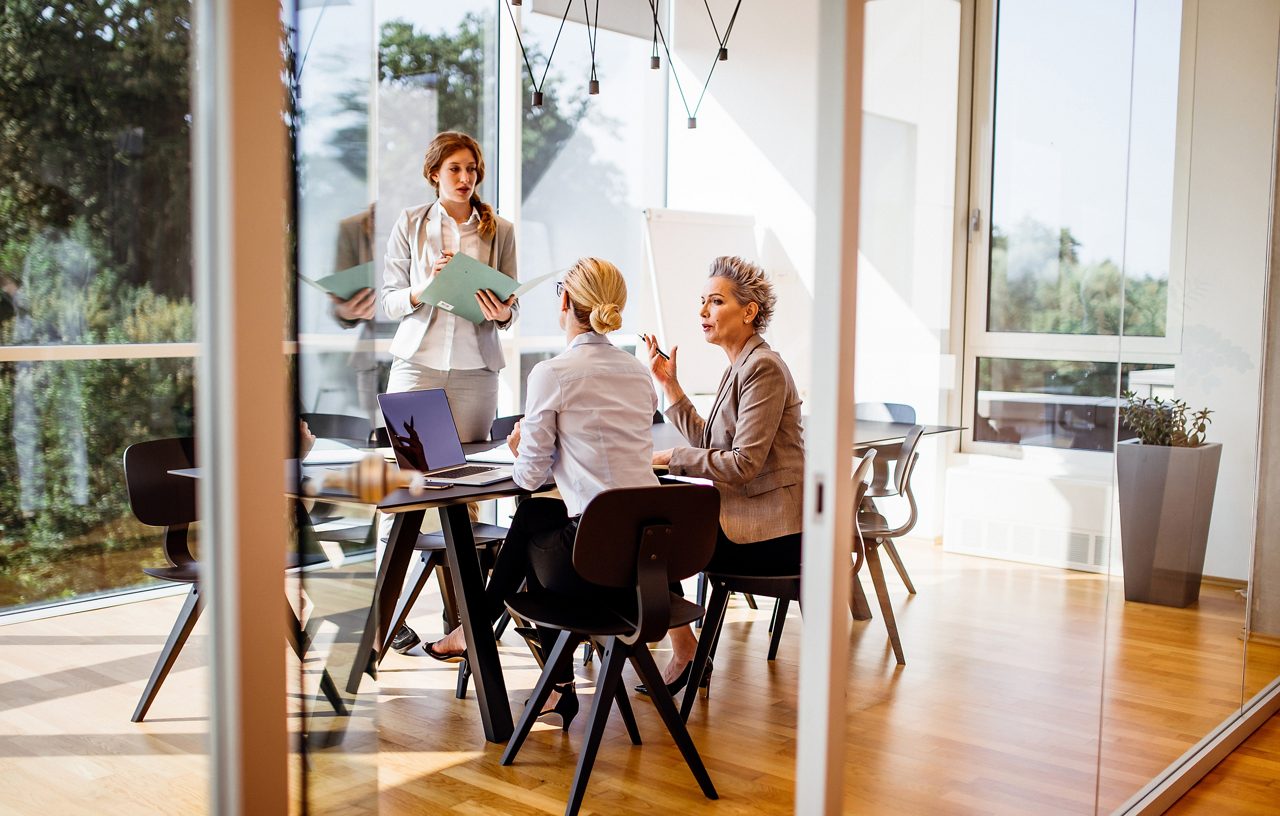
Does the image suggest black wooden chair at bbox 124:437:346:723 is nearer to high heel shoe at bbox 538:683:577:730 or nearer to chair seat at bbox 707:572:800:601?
high heel shoe at bbox 538:683:577:730

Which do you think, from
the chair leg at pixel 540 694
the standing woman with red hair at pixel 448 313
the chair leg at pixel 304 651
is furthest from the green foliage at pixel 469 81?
the chair leg at pixel 304 651

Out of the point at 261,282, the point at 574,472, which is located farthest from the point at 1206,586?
the point at 261,282


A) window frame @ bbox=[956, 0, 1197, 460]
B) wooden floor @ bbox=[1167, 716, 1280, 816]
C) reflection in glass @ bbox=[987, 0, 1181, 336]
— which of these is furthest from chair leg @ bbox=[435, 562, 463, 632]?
wooden floor @ bbox=[1167, 716, 1280, 816]

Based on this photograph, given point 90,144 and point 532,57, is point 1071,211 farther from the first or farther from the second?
point 532,57

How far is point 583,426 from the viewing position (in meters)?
3.35

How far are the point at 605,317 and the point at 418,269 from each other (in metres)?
0.94

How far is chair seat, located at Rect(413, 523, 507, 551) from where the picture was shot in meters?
3.80

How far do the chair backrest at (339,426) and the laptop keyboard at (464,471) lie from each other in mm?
1698

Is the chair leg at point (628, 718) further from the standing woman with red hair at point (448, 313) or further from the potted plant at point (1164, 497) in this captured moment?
the potted plant at point (1164, 497)

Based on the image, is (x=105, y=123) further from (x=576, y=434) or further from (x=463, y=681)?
(x=463, y=681)

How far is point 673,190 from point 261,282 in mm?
6365

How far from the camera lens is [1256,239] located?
13.2 ft

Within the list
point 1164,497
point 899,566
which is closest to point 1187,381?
point 1164,497

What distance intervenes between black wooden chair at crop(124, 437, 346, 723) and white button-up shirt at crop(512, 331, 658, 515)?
136 cm
